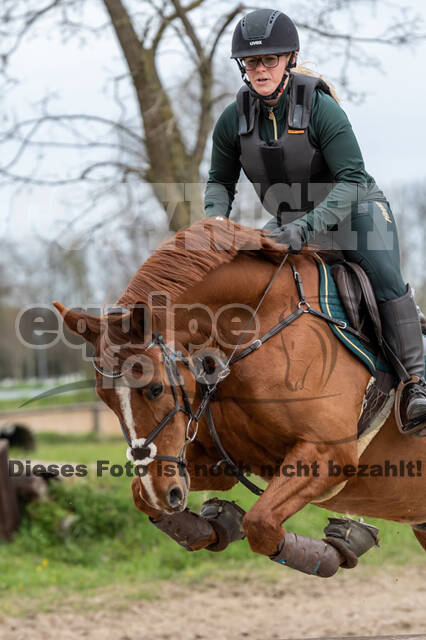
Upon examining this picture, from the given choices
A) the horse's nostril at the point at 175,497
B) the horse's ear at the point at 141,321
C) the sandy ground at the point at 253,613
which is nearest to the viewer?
the horse's ear at the point at 141,321

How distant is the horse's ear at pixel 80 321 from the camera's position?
3102 millimetres

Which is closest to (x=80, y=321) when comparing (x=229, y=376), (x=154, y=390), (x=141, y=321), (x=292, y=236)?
(x=141, y=321)

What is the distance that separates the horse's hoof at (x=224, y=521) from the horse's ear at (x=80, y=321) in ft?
4.35

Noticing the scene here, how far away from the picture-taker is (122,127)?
8531 millimetres

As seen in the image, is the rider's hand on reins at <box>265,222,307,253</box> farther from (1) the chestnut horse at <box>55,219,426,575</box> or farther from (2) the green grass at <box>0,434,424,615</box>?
(2) the green grass at <box>0,434,424,615</box>

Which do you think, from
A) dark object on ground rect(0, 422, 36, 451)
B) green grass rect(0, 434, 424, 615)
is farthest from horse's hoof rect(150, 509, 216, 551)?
dark object on ground rect(0, 422, 36, 451)

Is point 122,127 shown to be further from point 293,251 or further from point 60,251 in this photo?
point 293,251

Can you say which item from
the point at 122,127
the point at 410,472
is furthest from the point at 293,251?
the point at 122,127

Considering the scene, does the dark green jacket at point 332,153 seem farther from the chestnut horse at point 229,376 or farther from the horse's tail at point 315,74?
the chestnut horse at point 229,376

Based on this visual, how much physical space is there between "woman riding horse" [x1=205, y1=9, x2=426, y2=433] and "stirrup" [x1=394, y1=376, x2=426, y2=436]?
0.05 feet

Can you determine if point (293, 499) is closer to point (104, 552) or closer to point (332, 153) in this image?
point (332, 153)

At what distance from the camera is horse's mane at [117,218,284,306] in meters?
3.26

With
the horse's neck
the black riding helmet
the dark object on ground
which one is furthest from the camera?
the dark object on ground

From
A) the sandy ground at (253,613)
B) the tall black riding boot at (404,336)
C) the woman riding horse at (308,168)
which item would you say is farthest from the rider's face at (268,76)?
the sandy ground at (253,613)
